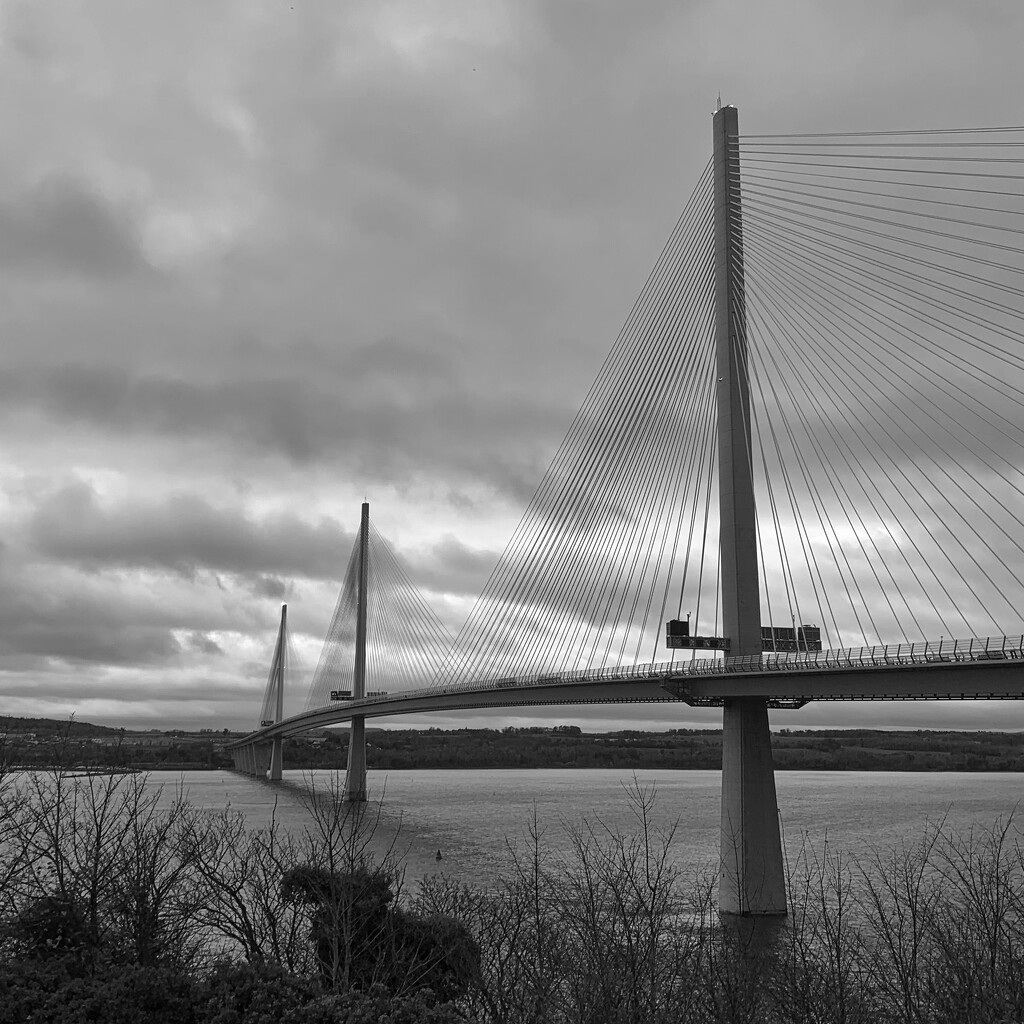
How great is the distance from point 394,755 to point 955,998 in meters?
148

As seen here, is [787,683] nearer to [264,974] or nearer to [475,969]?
[475,969]

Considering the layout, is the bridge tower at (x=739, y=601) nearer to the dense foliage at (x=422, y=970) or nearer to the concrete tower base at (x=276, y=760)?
the dense foliage at (x=422, y=970)

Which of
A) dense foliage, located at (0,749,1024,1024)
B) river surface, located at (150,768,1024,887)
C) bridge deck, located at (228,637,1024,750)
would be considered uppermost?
bridge deck, located at (228,637,1024,750)

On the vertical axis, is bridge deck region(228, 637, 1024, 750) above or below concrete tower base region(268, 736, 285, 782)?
above

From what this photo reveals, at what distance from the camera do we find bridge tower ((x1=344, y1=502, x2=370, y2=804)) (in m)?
76.9

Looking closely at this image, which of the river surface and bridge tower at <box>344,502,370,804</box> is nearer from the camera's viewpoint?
the river surface

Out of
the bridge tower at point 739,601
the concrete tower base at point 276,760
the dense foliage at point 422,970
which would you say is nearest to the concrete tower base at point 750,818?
the bridge tower at point 739,601

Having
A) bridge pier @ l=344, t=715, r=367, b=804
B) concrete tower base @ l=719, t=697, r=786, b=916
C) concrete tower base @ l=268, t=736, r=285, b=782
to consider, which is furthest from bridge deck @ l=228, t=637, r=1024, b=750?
concrete tower base @ l=268, t=736, r=285, b=782

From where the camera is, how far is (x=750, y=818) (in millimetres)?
28156

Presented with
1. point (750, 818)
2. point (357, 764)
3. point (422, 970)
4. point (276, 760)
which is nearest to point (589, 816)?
point (357, 764)

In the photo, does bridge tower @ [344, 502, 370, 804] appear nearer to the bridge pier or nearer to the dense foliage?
the bridge pier

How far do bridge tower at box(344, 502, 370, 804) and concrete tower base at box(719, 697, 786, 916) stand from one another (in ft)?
154

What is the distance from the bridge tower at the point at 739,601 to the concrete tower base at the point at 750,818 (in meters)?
0.03

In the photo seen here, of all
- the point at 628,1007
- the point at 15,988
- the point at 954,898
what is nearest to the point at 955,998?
the point at 628,1007
